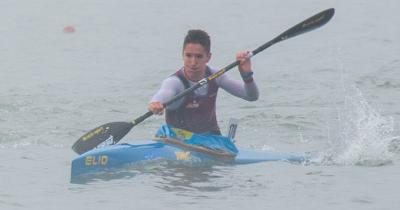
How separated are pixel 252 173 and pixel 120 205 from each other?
5.50 feet

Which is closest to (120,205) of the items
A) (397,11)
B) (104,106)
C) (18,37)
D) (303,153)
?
(303,153)

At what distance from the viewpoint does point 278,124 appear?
1182cm

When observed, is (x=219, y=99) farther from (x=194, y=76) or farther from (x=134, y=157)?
(x=134, y=157)

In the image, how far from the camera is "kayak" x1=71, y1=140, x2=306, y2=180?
28.1 ft

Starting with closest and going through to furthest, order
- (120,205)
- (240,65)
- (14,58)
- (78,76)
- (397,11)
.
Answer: (120,205), (240,65), (78,76), (14,58), (397,11)

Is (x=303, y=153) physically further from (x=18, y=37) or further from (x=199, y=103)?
(x=18, y=37)

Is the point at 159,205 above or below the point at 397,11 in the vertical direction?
below

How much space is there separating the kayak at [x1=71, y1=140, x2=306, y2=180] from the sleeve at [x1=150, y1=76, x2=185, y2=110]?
1.20ft

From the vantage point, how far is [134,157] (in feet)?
28.9

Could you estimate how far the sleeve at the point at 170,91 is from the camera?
8812 millimetres

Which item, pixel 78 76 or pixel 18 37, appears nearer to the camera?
pixel 78 76

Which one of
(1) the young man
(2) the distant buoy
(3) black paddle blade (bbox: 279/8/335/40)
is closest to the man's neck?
(1) the young man

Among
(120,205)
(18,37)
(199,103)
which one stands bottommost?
(120,205)

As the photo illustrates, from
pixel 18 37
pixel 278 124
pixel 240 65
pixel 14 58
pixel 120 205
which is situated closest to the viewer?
pixel 120 205
